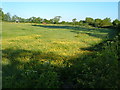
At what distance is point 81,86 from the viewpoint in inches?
107

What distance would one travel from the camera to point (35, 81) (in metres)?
2.90

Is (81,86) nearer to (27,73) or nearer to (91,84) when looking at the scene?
(91,84)

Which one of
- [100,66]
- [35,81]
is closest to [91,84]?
[100,66]

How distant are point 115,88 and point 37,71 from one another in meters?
2.02

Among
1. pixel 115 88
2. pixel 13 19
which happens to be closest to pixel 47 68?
pixel 115 88

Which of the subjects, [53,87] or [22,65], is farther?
[22,65]

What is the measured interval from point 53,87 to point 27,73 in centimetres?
93

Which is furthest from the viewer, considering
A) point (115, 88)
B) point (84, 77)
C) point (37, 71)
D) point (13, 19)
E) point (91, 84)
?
→ point (13, 19)

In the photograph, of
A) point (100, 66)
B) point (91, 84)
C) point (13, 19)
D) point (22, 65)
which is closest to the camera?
point (91, 84)

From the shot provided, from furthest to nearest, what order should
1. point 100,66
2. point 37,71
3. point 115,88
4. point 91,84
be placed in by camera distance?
1. point 37,71
2. point 100,66
3. point 91,84
4. point 115,88

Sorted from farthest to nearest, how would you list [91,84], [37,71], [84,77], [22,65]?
[22,65]
[37,71]
[84,77]
[91,84]

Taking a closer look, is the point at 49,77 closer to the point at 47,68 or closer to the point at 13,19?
the point at 47,68

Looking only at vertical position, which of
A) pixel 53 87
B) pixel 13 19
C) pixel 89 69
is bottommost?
pixel 53 87

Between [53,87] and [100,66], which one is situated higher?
[100,66]
